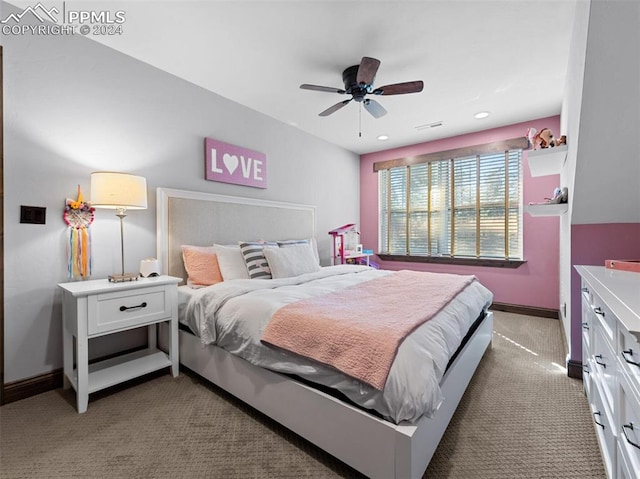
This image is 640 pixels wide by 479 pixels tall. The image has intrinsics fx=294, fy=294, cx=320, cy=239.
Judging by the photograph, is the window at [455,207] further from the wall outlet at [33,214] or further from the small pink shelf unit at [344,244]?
the wall outlet at [33,214]

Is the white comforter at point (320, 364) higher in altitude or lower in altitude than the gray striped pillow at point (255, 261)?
lower

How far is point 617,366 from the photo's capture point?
1.04 metres

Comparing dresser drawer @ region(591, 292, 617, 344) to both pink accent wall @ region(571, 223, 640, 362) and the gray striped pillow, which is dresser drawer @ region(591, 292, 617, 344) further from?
the gray striped pillow

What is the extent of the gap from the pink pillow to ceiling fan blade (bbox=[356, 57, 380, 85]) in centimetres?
196

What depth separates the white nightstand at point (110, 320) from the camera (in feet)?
5.89

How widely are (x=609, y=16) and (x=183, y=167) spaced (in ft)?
10.1

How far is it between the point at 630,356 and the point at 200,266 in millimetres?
2634

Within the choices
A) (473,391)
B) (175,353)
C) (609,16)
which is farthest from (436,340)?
(175,353)

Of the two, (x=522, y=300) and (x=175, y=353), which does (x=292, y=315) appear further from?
(x=522, y=300)

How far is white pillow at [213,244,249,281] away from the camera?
2.64m

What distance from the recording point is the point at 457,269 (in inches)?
173

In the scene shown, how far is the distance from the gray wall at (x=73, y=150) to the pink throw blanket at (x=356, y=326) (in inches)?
64.9

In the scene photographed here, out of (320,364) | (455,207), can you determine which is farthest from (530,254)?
(320,364)

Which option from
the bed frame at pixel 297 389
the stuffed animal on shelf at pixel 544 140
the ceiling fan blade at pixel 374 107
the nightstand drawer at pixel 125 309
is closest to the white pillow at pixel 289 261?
the bed frame at pixel 297 389
